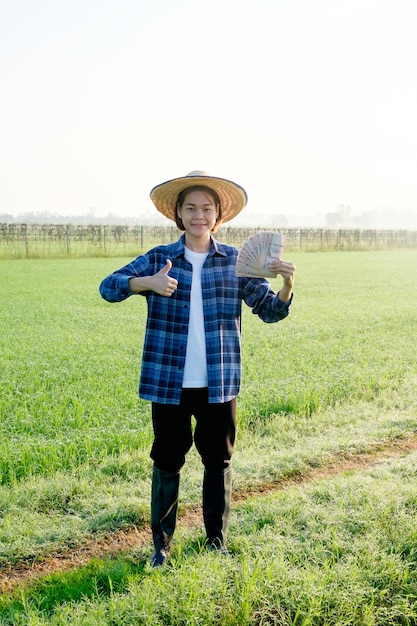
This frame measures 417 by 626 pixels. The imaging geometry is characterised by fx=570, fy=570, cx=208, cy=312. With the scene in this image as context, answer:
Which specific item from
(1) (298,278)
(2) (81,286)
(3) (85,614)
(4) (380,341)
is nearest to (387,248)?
(1) (298,278)

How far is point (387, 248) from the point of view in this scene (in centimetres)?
5131

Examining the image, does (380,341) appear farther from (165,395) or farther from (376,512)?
(165,395)

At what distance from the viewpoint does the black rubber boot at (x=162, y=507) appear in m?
3.20

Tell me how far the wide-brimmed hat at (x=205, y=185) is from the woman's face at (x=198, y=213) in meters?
0.07

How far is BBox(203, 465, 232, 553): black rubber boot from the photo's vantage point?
3.22 meters

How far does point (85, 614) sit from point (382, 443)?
3261mm

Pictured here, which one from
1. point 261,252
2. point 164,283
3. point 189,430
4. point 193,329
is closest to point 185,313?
point 193,329

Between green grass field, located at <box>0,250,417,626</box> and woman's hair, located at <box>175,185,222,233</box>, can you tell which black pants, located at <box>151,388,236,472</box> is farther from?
woman's hair, located at <box>175,185,222,233</box>

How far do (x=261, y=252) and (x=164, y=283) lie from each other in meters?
0.53

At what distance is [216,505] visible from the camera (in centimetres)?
324

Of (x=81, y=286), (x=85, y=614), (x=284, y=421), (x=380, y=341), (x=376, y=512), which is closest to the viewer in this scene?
(x=85, y=614)

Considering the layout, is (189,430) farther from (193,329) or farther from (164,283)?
(164,283)

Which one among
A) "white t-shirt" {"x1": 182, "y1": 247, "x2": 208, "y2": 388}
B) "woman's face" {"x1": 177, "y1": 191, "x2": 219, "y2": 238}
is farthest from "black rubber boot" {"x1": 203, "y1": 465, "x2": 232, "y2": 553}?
"woman's face" {"x1": 177, "y1": 191, "x2": 219, "y2": 238}

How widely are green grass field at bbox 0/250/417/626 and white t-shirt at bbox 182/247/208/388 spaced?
96cm
